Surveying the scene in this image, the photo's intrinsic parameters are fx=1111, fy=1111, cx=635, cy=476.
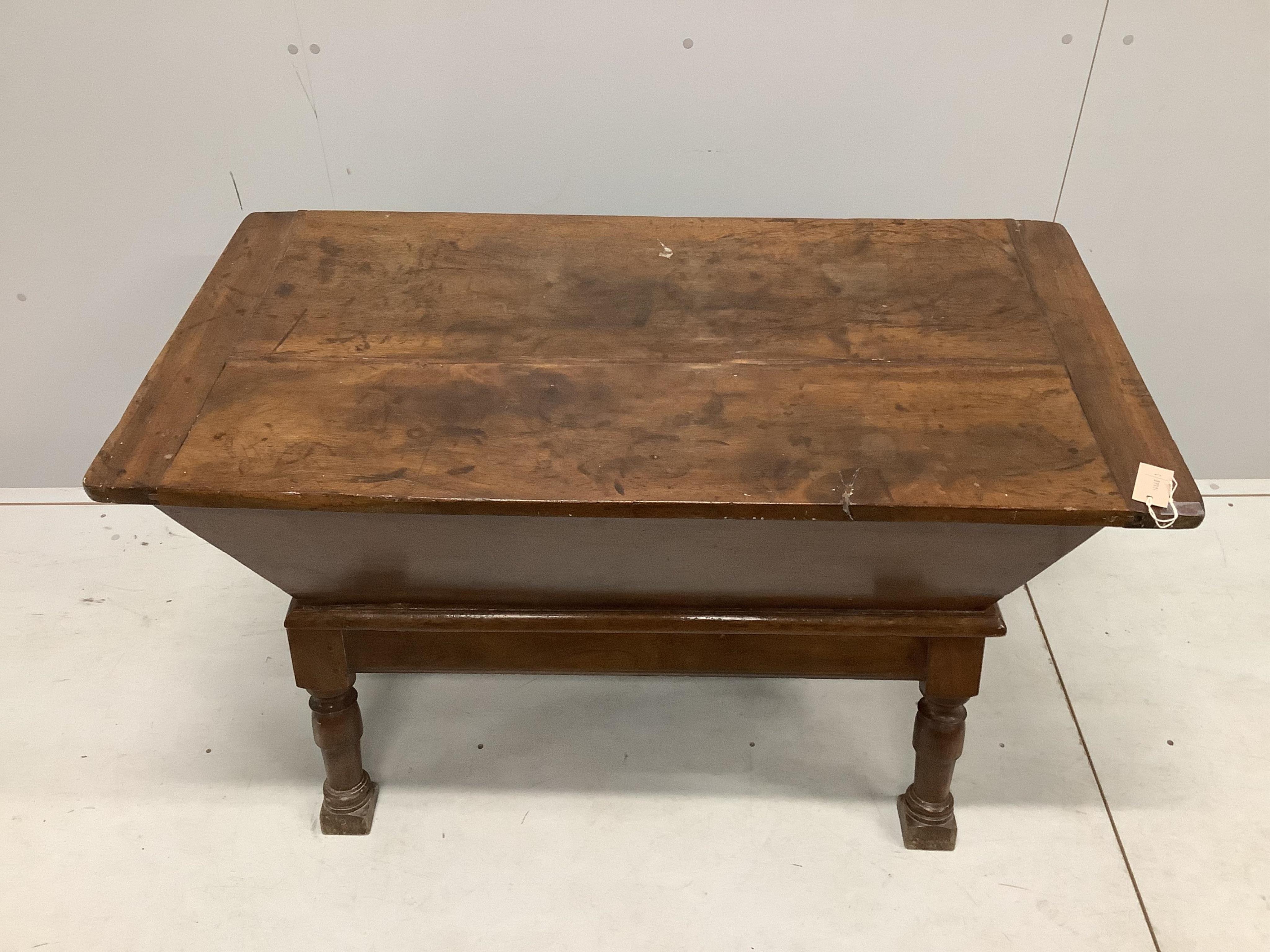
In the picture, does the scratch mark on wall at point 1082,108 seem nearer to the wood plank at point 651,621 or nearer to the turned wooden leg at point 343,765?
the wood plank at point 651,621

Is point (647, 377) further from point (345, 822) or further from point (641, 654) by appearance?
point (345, 822)

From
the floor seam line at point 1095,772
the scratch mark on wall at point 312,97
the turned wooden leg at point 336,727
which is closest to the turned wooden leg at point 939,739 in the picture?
the floor seam line at point 1095,772

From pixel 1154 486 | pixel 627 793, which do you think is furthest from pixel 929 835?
pixel 1154 486

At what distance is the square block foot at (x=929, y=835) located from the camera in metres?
1.62

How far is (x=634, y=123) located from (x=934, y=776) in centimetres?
115

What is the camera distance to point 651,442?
1.29 meters

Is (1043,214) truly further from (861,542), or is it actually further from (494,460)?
(494,460)

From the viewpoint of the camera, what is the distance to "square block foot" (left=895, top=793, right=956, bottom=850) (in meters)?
1.62

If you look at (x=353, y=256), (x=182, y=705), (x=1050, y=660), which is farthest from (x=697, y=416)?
(x=182, y=705)

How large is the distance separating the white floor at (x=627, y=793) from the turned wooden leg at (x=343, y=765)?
31 mm

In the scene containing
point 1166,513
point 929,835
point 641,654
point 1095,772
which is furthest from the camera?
point 1095,772

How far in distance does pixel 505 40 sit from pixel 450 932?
1366mm

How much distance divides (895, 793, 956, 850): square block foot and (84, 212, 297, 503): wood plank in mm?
1136

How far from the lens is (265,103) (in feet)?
Answer: 6.15
